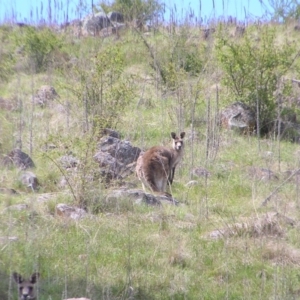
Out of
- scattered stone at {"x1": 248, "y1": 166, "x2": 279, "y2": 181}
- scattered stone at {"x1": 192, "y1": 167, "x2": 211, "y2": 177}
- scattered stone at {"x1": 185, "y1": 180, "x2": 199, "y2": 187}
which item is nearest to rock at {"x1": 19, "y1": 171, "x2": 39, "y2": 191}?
scattered stone at {"x1": 185, "y1": 180, "x2": 199, "y2": 187}

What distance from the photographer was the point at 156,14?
25.8 metres

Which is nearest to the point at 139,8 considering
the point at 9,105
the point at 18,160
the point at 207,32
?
the point at 207,32

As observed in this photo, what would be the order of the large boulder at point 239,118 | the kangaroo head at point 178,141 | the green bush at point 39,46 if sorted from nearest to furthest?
the kangaroo head at point 178,141 < the large boulder at point 239,118 < the green bush at point 39,46

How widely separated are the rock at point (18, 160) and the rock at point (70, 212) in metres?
2.04

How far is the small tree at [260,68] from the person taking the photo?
664 inches

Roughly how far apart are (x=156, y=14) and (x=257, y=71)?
9486 mm

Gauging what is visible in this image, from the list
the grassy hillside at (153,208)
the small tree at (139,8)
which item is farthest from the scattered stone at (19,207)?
the small tree at (139,8)

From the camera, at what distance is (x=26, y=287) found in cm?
813

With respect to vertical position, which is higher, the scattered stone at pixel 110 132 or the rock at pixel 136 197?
the scattered stone at pixel 110 132

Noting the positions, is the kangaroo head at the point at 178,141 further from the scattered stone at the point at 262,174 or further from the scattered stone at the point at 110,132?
the scattered stone at the point at 262,174

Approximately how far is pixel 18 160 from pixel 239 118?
5349 millimetres

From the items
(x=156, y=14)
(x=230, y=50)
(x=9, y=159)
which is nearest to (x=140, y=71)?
(x=230, y=50)

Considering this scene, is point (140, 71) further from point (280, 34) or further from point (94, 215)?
point (94, 215)

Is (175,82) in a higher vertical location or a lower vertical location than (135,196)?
higher
